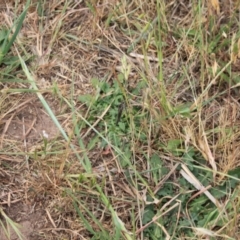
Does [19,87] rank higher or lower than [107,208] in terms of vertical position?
higher

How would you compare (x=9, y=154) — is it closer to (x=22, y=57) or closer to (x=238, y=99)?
(x=22, y=57)

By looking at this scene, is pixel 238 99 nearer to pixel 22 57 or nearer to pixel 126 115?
pixel 126 115

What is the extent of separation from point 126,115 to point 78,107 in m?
0.16

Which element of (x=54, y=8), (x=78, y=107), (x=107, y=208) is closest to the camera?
(x=107, y=208)

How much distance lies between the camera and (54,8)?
217 cm

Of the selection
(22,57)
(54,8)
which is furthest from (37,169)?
(54,8)

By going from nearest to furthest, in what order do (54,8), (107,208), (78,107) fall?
1. (107,208)
2. (78,107)
3. (54,8)

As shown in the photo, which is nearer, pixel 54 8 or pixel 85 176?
pixel 85 176

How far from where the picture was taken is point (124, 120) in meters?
1.97

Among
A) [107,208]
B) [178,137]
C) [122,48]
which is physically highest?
[122,48]

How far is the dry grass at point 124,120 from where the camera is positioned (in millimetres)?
1855

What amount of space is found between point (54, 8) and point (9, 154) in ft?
1.84

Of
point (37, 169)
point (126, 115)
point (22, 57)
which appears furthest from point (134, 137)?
point (22, 57)

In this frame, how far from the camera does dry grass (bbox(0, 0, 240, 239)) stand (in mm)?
1855
